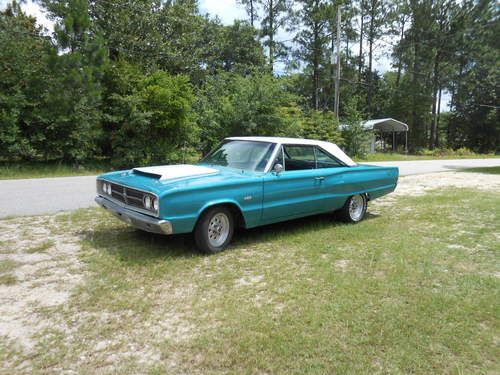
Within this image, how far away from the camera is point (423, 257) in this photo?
490 cm

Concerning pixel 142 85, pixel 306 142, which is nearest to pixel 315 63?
pixel 142 85

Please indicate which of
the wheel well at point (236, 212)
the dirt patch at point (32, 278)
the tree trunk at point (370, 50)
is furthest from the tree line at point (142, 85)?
the wheel well at point (236, 212)

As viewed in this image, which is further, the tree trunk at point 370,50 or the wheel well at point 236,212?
the tree trunk at point 370,50

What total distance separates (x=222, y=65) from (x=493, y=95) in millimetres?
34092

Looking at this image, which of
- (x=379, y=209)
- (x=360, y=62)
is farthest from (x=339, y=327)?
(x=360, y=62)

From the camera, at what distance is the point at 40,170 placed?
13422 mm

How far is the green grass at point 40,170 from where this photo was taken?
12.6 m

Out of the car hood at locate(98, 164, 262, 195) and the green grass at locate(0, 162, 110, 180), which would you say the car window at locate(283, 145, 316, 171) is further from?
the green grass at locate(0, 162, 110, 180)

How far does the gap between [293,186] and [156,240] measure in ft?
6.88

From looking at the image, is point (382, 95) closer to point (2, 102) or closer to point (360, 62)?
point (360, 62)

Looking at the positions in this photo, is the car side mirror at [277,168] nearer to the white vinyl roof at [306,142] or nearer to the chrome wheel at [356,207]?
the white vinyl roof at [306,142]

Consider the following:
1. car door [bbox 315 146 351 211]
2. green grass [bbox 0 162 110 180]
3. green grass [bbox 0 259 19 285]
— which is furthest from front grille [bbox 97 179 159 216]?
green grass [bbox 0 162 110 180]

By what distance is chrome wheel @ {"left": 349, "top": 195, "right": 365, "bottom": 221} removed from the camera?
265 inches

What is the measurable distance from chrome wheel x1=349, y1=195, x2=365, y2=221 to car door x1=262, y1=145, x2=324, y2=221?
0.92 m
